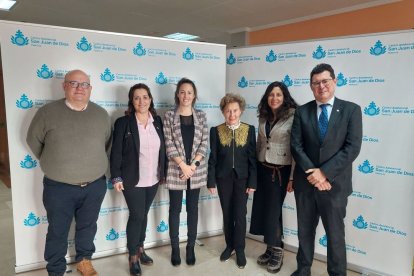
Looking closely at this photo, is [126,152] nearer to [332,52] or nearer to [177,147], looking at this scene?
[177,147]

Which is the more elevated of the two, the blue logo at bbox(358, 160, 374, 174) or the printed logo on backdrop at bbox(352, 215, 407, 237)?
the blue logo at bbox(358, 160, 374, 174)

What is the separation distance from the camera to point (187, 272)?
8.27 ft

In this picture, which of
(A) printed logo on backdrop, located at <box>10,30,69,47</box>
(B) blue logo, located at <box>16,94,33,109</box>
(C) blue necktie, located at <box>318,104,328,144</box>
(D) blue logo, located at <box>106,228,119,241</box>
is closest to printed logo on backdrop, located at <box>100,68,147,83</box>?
(A) printed logo on backdrop, located at <box>10,30,69,47</box>

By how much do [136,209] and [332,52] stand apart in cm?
210

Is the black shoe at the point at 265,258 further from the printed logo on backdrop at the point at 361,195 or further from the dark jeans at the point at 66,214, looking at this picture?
the dark jeans at the point at 66,214

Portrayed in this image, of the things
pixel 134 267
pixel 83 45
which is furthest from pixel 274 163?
pixel 83 45

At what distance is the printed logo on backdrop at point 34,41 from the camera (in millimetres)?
2287

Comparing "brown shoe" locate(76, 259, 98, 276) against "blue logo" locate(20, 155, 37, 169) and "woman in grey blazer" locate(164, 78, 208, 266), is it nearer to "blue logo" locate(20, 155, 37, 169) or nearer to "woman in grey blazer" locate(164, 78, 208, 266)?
"woman in grey blazer" locate(164, 78, 208, 266)

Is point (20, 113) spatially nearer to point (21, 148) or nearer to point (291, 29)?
point (21, 148)

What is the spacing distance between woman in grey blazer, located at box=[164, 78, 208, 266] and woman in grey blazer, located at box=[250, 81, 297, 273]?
0.50 meters

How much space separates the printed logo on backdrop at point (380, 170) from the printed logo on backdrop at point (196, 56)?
169 cm

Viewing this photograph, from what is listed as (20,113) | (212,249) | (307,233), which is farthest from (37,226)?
(307,233)

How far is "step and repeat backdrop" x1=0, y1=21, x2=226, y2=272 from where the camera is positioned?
7.66 ft

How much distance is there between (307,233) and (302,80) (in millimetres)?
1362
